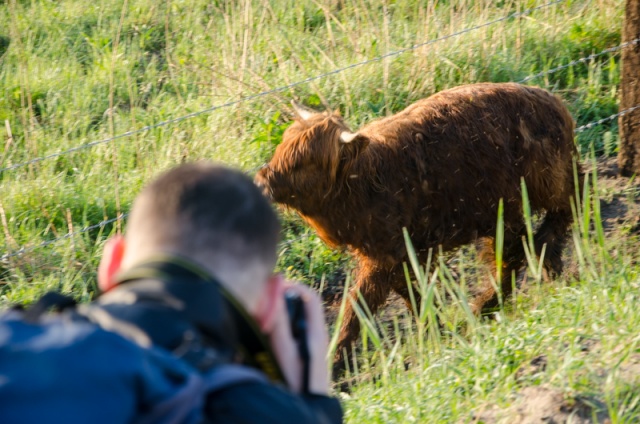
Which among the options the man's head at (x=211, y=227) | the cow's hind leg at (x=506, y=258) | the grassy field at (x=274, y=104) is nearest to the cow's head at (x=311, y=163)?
the grassy field at (x=274, y=104)

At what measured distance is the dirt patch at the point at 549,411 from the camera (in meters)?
2.80

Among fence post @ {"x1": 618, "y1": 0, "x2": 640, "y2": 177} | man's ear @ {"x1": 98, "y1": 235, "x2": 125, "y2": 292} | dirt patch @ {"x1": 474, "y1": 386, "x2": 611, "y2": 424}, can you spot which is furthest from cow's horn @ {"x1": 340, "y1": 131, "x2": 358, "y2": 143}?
man's ear @ {"x1": 98, "y1": 235, "x2": 125, "y2": 292}

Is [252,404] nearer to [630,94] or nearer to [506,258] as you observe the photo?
[506,258]

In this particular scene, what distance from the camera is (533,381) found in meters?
3.03

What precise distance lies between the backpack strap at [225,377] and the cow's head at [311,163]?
3.15 metres

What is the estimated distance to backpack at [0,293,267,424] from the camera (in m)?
1.33

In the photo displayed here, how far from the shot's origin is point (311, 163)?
4.72 m

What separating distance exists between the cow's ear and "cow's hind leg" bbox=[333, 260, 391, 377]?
64 cm

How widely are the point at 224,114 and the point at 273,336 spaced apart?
516cm

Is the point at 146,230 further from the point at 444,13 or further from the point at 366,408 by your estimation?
the point at 444,13

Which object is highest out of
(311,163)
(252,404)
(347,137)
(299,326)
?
(252,404)

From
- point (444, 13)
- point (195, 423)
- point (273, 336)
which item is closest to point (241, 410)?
point (195, 423)

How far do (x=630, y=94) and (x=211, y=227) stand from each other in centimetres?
491

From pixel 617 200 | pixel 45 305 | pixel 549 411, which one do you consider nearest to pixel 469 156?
pixel 617 200
